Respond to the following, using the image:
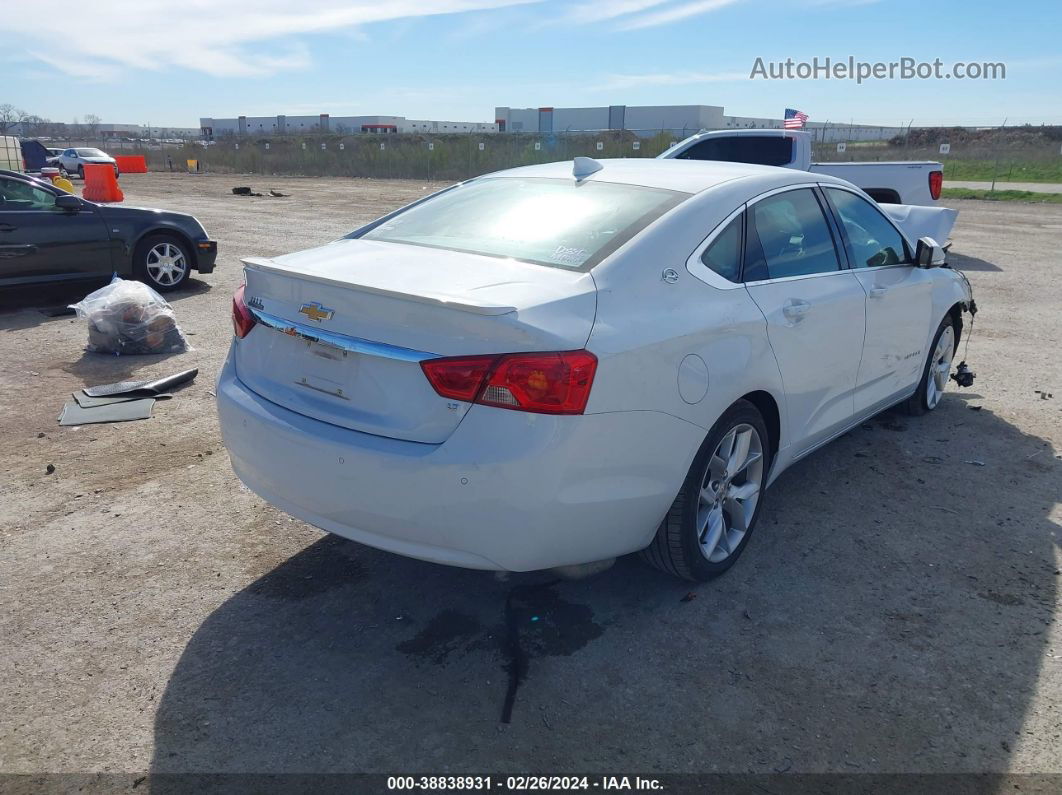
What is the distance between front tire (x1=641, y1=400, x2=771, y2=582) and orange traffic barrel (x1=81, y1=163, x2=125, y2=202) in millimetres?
18558

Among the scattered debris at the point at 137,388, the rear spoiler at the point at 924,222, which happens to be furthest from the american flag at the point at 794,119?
the scattered debris at the point at 137,388

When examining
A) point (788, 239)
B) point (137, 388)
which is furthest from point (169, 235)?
point (788, 239)

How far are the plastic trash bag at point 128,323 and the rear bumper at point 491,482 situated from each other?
460cm

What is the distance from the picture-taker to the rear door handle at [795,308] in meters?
3.88

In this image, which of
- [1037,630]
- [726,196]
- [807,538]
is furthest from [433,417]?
[1037,630]

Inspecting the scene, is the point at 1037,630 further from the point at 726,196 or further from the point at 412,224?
the point at 412,224

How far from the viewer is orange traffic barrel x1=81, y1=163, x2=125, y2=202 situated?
1881 centimetres

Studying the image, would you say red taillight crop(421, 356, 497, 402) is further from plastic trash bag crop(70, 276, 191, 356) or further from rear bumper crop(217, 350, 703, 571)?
plastic trash bag crop(70, 276, 191, 356)

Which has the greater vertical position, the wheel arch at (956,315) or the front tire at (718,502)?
the wheel arch at (956,315)

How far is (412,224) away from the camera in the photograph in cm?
411

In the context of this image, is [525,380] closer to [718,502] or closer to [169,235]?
[718,502]

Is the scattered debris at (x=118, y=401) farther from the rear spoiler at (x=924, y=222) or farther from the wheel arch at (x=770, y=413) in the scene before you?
the rear spoiler at (x=924, y=222)

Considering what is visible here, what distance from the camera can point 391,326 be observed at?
117 inches

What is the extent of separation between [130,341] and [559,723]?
589cm
